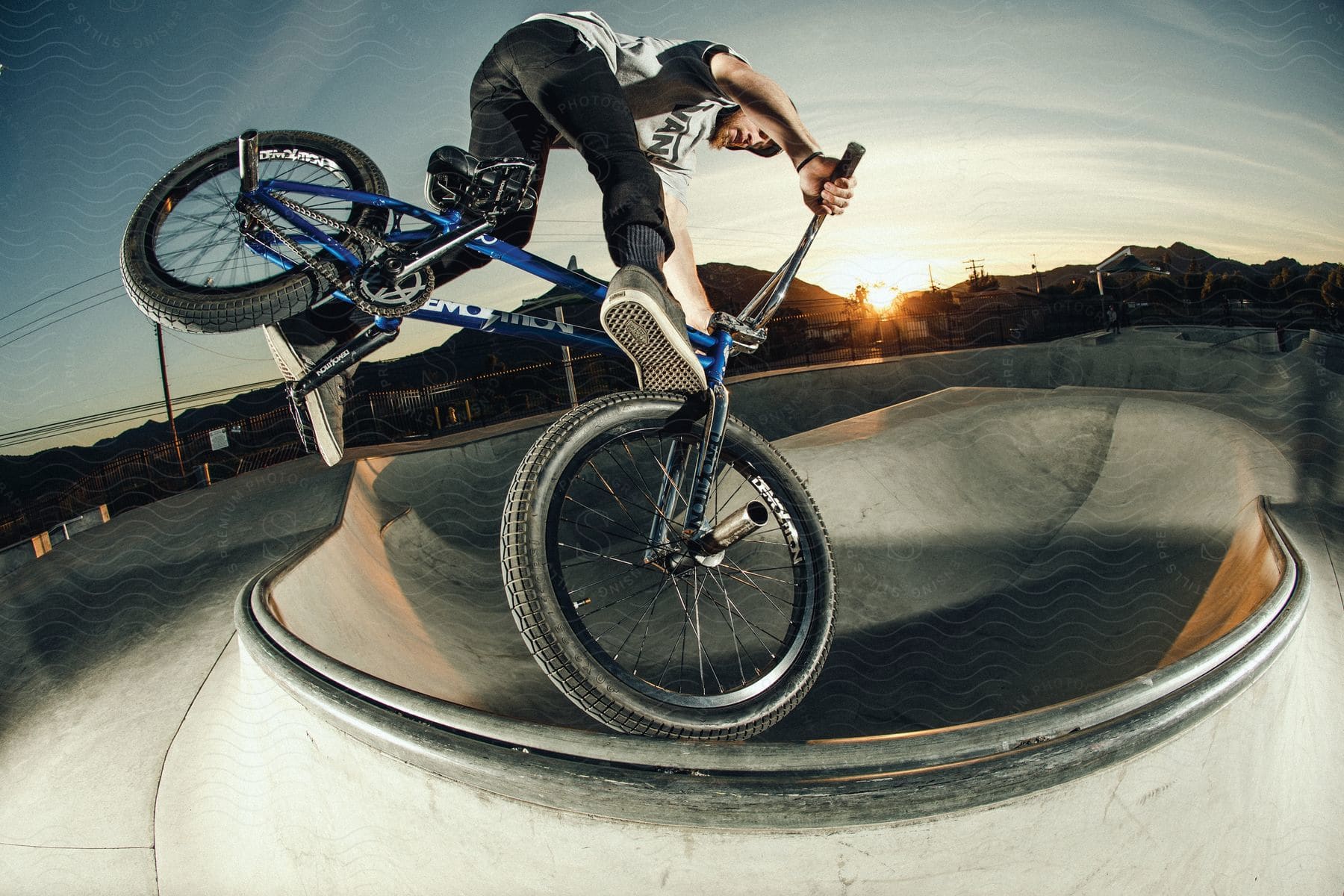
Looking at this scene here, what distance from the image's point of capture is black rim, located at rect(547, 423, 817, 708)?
1817mm

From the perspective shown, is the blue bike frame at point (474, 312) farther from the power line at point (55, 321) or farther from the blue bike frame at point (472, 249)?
the power line at point (55, 321)

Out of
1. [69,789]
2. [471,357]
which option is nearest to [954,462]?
[69,789]

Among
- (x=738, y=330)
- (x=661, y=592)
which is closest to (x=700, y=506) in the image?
(x=661, y=592)

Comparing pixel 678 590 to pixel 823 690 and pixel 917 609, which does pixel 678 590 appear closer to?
pixel 823 690

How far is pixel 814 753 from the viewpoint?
138 cm

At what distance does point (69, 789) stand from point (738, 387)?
18.0ft

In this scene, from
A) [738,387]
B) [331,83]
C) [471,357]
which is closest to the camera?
[331,83]

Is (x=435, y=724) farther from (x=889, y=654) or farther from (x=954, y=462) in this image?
(x=954, y=462)

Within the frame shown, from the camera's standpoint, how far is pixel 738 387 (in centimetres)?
659

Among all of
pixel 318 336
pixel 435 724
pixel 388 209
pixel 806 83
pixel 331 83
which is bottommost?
pixel 435 724

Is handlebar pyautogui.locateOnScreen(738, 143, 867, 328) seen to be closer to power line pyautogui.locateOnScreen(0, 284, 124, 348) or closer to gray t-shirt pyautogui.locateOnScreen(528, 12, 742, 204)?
gray t-shirt pyautogui.locateOnScreen(528, 12, 742, 204)

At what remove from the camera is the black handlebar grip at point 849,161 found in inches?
103

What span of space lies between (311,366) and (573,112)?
130cm

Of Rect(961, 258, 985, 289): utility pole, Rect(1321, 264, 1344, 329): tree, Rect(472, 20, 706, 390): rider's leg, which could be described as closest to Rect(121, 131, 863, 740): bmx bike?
Rect(472, 20, 706, 390): rider's leg
